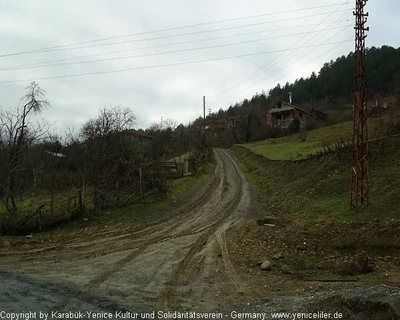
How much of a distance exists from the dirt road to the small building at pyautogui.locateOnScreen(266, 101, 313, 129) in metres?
69.5

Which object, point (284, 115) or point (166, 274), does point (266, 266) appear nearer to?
point (166, 274)

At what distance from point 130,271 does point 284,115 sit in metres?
87.3

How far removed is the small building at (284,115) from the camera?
291ft

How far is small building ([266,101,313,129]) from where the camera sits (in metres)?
88.6

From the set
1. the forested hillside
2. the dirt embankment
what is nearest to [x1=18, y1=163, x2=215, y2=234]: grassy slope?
the dirt embankment

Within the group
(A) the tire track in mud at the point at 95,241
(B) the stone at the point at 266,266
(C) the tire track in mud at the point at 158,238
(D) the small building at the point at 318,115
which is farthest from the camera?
(D) the small building at the point at 318,115

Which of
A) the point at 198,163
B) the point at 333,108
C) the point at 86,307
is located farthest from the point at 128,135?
the point at 333,108

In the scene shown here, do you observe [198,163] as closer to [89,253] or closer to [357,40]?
[357,40]

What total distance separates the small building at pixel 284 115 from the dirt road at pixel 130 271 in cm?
6950

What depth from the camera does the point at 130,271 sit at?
12156mm

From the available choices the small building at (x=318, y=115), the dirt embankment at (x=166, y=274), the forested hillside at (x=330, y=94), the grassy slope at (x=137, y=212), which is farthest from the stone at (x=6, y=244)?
the small building at (x=318, y=115)

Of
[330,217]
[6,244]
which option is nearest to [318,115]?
[330,217]

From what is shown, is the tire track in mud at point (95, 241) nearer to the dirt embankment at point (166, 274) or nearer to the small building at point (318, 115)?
the dirt embankment at point (166, 274)

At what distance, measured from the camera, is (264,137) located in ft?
274
